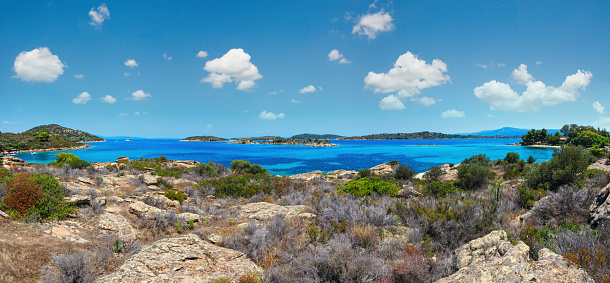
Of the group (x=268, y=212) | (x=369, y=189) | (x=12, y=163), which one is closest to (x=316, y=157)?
(x=12, y=163)

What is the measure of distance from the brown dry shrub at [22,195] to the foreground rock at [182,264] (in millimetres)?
4607

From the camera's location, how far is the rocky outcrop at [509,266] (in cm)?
351

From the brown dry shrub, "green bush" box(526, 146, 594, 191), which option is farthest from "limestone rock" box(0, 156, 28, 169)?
"green bush" box(526, 146, 594, 191)

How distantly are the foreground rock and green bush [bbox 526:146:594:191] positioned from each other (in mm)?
13182

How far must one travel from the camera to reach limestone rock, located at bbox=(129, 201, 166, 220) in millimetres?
8242

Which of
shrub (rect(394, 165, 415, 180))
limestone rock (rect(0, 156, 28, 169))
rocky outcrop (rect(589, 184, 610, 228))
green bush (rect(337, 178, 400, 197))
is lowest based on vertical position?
shrub (rect(394, 165, 415, 180))

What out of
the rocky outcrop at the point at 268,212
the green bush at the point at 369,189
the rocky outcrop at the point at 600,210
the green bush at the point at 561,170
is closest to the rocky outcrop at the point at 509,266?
the rocky outcrop at the point at 600,210

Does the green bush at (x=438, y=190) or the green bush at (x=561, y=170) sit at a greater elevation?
the green bush at (x=561, y=170)

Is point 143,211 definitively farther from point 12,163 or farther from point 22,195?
point 12,163

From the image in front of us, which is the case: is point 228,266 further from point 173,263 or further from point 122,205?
point 122,205

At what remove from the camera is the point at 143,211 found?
28.2 ft

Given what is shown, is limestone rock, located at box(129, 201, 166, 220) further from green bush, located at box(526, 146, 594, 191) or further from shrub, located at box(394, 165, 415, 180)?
shrub, located at box(394, 165, 415, 180)

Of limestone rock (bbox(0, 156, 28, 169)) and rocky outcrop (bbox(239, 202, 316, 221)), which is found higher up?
limestone rock (bbox(0, 156, 28, 169))

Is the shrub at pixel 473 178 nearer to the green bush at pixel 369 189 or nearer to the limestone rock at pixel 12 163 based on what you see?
the green bush at pixel 369 189
